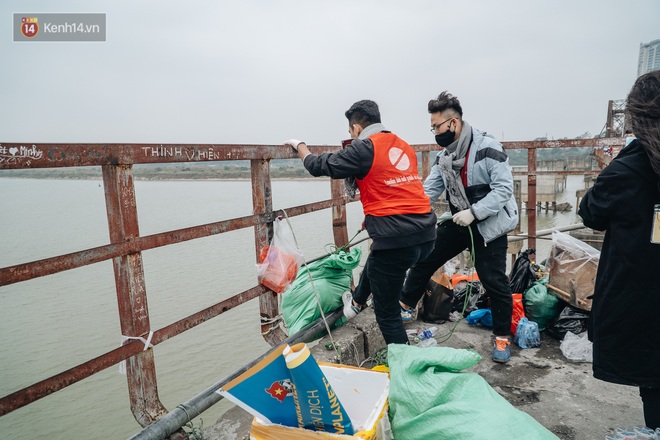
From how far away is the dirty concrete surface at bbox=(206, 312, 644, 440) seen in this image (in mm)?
1979

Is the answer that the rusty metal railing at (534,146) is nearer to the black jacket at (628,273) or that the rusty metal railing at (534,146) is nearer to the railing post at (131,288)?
the black jacket at (628,273)

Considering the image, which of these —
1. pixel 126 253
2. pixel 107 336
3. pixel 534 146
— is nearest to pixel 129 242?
pixel 126 253

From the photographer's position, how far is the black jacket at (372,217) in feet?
7.22

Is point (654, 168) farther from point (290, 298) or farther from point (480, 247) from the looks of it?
point (290, 298)

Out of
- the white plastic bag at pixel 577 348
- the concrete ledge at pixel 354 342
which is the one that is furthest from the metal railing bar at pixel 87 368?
the white plastic bag at pixel 577 348

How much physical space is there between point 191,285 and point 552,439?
7.75 metres

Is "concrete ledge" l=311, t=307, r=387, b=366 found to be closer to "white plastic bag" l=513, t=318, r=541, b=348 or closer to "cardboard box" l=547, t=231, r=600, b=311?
"white plastic bag" l=513, t=318, r=541, b=348

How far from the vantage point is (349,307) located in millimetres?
2871

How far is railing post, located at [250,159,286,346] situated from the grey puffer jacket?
53.3 inches

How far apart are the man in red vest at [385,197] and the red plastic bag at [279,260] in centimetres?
42

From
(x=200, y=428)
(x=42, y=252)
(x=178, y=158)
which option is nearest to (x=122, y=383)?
(x=200, y=428)

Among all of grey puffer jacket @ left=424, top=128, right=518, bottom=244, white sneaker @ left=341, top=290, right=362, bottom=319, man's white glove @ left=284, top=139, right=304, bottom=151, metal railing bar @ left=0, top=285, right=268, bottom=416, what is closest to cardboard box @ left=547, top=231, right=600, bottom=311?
grey puffer jacket @ left=424, top=128, right=518, bottom=244

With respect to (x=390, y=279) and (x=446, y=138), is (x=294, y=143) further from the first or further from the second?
(x=446, y=138)

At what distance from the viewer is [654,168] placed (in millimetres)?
1443
